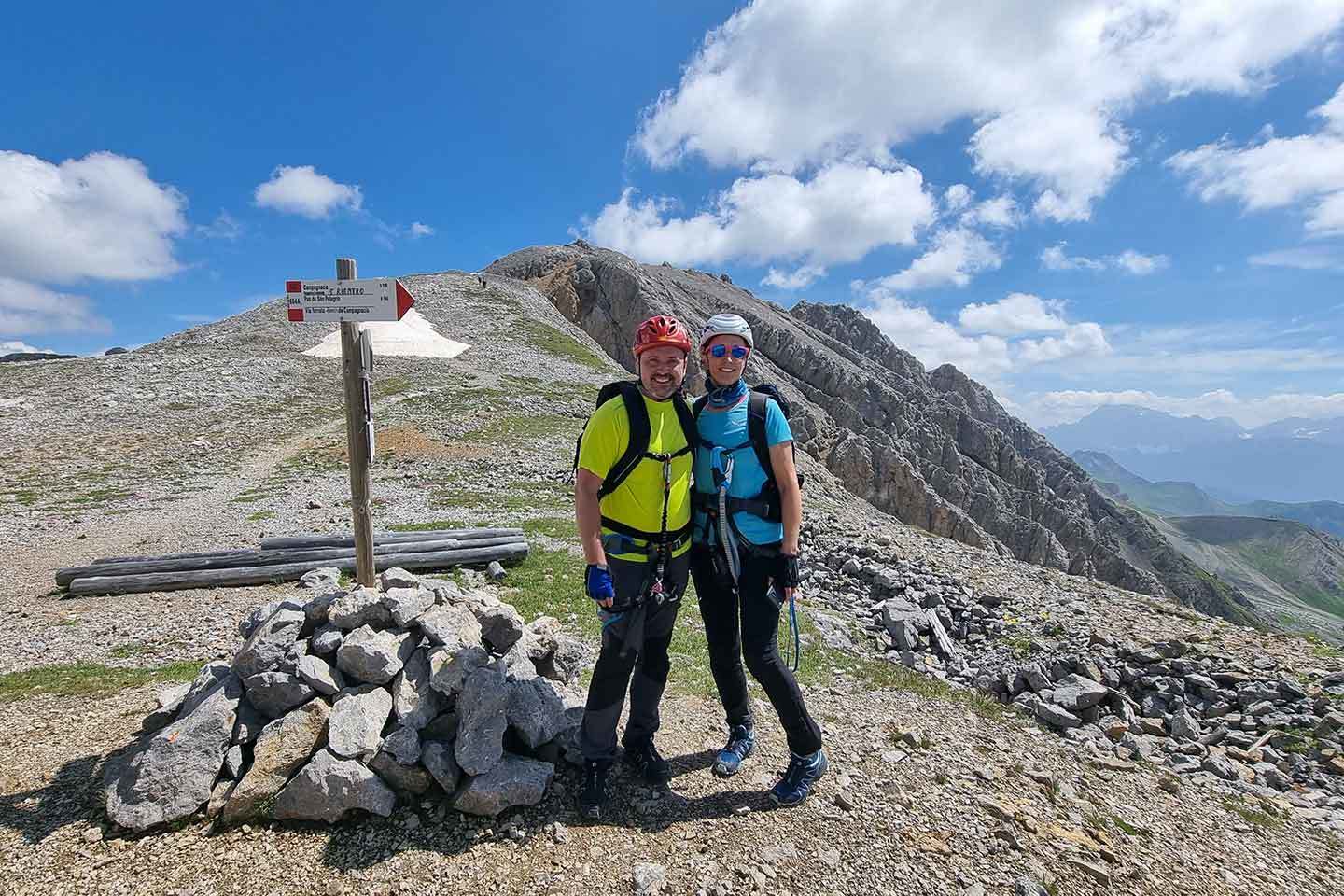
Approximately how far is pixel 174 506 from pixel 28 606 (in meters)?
9.10

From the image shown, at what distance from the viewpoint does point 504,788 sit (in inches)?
181

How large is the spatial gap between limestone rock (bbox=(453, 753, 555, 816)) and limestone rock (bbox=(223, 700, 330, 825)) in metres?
1.27

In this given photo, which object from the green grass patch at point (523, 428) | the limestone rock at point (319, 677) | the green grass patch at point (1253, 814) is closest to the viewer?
the limestone rock at point (319, 677)

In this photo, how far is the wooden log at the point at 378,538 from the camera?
12.0 metres

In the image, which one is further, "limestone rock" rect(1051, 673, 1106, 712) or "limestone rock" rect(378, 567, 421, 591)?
"limestone rock" rect(1051, 673, 1106, 712)

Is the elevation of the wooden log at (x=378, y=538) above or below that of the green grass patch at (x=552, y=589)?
above

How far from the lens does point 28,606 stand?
9.80m

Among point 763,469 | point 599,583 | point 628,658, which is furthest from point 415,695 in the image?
point 763,469

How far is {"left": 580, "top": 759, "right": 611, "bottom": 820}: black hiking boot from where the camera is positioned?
4.75m

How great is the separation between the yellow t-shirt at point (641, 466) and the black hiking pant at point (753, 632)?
497 millimetres

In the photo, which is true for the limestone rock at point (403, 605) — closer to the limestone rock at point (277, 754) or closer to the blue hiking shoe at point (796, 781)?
the limestone rock at point (277, 754)

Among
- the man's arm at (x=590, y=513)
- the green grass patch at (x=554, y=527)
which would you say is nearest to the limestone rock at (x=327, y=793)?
the man's arm at (x=590, y=513)

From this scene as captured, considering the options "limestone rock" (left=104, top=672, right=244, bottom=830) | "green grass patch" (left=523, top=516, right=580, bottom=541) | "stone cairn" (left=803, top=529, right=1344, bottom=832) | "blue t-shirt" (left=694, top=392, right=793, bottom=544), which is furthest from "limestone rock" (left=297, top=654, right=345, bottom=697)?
"green grass patch" (left=523, top=516, right=580, bottom=541)

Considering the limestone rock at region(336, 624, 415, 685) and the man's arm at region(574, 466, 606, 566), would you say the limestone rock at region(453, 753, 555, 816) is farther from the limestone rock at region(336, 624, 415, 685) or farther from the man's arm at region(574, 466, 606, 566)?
the man's arm at region(574, 466, 606, 566)
